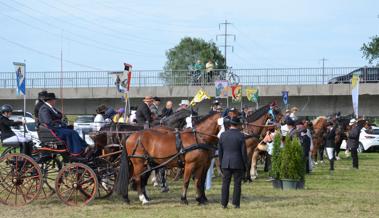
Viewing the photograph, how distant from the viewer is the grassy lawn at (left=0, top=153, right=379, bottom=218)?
39.8ft

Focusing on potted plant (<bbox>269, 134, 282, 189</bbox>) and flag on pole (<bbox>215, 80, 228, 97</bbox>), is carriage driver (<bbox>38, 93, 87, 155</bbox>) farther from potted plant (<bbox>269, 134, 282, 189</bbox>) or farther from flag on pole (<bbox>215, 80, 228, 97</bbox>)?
flag on pole (<bbox>215, 80, 228, 97</bbox>)

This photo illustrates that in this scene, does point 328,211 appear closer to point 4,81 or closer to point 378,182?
point 378,182

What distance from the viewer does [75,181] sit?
1306 centimetres

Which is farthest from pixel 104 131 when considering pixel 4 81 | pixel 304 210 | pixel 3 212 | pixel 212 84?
pixel 4 81

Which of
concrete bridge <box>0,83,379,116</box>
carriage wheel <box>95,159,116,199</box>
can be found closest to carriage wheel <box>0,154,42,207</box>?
carriage wheel <box>95,159,116,199</box>

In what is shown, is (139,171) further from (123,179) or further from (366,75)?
(366,75)

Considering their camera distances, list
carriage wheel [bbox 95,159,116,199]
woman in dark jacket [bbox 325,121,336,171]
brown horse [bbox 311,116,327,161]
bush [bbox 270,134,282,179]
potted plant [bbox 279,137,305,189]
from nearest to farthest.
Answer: carriage wheel [bbox 95,159,116,199] < potted plant [bbox 279,137,305,189] < bush [bbox 270,134,282,179] < woman in dark jacket [bbox 325,121,336,171] < brown horse [bbox 311,116,327,161]

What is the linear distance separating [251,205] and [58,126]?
414 cm

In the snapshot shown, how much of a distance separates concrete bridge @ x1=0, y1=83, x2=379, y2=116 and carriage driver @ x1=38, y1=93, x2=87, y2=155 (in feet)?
86.3

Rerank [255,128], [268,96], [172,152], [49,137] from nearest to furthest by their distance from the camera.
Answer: [49,137]
[172,152]
[255,128]
[268,96]

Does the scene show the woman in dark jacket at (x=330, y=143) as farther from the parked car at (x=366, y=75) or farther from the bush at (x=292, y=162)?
the parked car at (x=366, y=75)

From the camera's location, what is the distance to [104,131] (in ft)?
50.3

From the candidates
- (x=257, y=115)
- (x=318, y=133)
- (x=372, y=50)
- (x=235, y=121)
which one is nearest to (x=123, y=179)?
(x=235, y=121)

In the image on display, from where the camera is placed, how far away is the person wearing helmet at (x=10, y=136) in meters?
13.5
